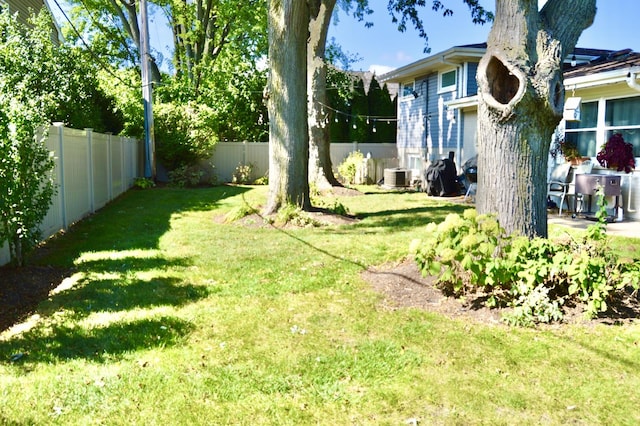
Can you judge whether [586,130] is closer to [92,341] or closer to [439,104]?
[439,104]

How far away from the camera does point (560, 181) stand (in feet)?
35.4

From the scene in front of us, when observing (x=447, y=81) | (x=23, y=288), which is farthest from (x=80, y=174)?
(x=447, y=81)

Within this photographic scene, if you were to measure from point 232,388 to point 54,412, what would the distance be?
938mm

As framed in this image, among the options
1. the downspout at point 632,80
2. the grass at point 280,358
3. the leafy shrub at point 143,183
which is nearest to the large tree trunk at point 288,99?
the grass at point 280,358

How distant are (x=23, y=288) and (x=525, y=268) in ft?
14.7

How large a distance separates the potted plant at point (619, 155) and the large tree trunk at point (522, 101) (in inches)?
211

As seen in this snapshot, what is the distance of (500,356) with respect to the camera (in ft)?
12.0

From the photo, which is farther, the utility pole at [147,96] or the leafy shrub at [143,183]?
the utility pole at [147,96]

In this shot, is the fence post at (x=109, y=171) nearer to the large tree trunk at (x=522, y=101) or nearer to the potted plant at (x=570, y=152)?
the large tree trunk at (x=522, y=101)

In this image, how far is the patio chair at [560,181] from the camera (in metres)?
10.6

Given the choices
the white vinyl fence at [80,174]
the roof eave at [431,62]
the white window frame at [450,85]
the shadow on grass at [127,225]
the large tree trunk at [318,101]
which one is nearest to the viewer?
the shadow on grass at [127,225]

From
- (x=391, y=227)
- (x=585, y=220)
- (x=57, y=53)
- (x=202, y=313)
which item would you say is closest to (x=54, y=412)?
(x=202, y=313)

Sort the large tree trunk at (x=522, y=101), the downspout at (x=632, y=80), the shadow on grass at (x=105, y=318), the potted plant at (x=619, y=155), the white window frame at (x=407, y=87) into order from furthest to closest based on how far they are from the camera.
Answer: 1. the white window frame at (x=407, y=87)
2. the potted plant at (x=619, y=155)
3. the downspout at (x=632, y=80)
4. the large tree trunk at (x=522, y=101)
5. the shadow on grass at (x=105, y=318)

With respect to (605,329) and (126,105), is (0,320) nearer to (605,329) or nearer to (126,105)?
(605,329)
